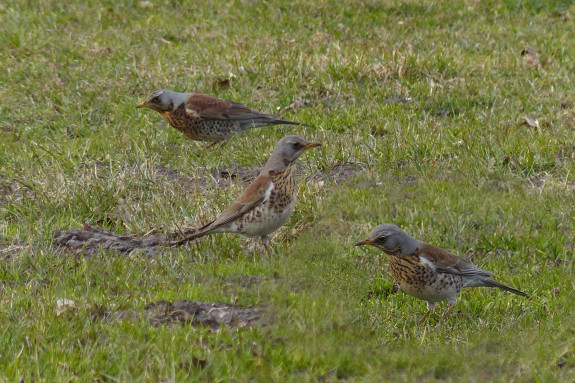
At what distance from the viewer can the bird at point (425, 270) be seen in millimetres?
5641

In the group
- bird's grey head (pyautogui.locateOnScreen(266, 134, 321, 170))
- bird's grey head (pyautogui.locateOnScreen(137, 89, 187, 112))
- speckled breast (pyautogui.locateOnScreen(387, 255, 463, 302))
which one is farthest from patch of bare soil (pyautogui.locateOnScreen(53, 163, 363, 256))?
bird's grey head (pyautogui.locateOnScreen(137, 89, 187, 112))

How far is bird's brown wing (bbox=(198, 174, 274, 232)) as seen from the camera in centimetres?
640

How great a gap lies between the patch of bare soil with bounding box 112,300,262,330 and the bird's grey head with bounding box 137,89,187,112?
4.11 m

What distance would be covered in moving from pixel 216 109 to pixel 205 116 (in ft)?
0.53

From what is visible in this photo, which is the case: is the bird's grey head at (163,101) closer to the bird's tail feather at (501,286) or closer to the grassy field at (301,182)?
the grassy field at (301,182)

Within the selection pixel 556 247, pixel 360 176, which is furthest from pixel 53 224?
pixel 556 247

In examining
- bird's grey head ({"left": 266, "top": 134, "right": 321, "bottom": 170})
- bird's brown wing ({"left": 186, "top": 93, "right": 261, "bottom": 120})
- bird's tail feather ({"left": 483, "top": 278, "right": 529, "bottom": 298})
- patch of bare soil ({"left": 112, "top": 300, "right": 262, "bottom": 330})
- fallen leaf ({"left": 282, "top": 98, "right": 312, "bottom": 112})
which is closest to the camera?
patch of bare soil ({"left": 112, "top": 300, "right": 262, "bottom": 330})

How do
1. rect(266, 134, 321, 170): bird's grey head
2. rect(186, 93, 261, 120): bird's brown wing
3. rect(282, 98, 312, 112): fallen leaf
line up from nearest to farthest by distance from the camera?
1. rect(266, 134, 321, 170): bird's grey head
2. rect(186, 93, 261, 120): bird's brown wing
3. rect(282, 98, 312, 112): fallen leaf

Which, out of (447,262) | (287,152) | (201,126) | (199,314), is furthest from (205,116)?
(199,314)

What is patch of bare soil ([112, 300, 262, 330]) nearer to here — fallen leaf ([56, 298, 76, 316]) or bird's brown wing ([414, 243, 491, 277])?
fallen leaf ([56, 298, 76, 316])

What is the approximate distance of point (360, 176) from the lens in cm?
748

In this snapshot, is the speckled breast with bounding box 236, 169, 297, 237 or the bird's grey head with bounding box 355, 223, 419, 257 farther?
the speckled breast with bounding box 236, 169, 297, 237

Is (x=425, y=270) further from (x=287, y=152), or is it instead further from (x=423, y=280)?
(x=287, y=152)

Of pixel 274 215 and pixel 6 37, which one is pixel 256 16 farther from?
pixel 274 215
